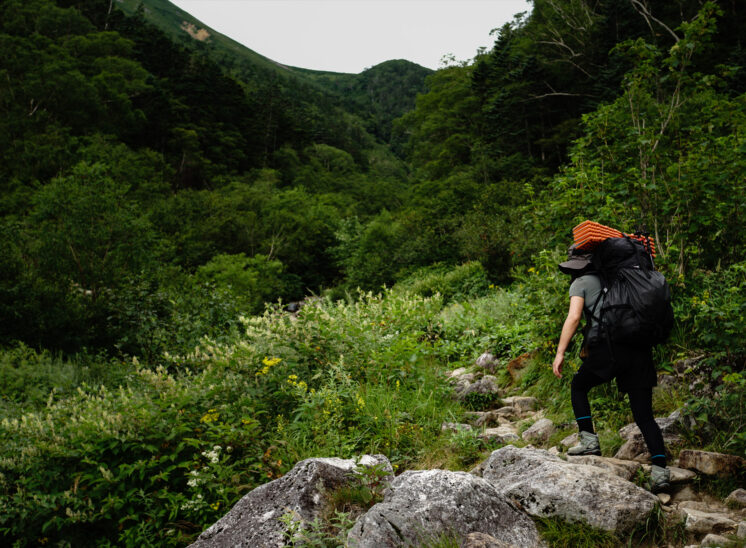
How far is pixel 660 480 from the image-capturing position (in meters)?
2.96

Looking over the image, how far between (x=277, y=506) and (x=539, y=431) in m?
2.66

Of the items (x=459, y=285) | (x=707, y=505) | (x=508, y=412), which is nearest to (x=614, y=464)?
(x=707, y=505)

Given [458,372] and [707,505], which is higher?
[707,505]

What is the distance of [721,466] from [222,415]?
163 inches

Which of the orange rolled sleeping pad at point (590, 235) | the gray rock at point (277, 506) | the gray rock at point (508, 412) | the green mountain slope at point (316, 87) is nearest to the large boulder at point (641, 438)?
the gray rock at point (508, 412)

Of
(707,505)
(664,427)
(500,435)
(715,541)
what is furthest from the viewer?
(500,435)

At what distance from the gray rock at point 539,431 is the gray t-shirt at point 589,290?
1.54 metres

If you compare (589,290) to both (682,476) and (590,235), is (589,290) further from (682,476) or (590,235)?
(682,476)

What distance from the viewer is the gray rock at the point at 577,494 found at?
264cm

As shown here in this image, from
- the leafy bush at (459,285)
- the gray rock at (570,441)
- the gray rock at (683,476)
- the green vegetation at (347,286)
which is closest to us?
the gray rock at (683,476)

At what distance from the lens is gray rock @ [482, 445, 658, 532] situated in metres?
2.64

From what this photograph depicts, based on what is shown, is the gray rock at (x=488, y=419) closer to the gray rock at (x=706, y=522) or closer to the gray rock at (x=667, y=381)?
the gray rock at (x=667, y=381)

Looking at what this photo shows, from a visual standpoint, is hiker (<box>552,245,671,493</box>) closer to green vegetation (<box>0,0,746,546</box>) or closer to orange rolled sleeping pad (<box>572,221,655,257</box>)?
orange rolled sleeping pad (<box>572,221,655,257</box>)

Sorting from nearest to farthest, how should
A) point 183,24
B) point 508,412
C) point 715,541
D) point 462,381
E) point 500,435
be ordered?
point 715,541 < point 500,435 < point 508,412 < point 462,381 < point 183,24
